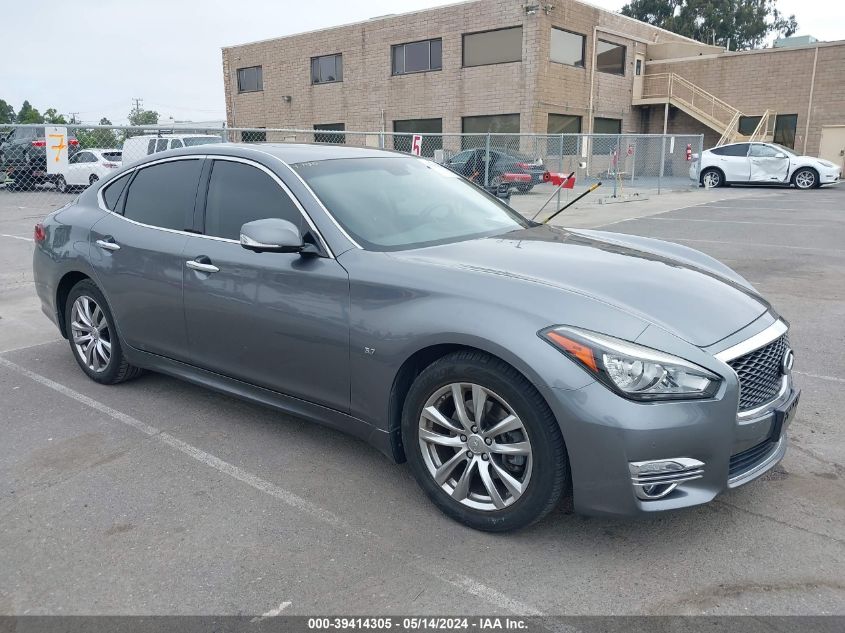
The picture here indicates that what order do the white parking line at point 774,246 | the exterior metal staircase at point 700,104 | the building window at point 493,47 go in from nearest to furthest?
1. the white parking line at point 774,246
2. the building window at point 493,47
3. the exterior metal staircase at point 700,104

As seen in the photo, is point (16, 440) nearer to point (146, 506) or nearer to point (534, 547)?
point (146, 506)

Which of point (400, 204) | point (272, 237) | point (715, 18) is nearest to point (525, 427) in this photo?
point (272, 237)

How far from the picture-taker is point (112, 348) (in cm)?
489

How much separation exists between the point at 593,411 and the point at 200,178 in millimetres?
2851

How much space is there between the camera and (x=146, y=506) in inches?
134

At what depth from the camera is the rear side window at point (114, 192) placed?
16.2ft

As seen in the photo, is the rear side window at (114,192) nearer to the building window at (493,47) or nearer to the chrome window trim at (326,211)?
the chrome window trim at (326,211)

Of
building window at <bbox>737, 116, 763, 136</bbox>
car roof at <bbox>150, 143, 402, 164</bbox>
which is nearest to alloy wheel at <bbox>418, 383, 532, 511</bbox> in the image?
car roof at <bbox>150, 143, 402, 164</bbox>

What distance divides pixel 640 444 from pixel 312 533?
1.46 metres

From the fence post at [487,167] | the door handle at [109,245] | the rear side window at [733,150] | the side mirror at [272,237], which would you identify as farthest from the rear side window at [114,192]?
the rear side window at [733,150]

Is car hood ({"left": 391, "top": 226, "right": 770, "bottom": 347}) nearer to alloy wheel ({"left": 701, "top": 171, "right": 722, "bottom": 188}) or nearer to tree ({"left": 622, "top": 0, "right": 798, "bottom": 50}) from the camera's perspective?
alloy wheel ({"left": 701, "top": 171, "right": 722, "bottom": 188})

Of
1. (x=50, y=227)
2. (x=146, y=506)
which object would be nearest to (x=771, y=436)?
(x=146, y=506)

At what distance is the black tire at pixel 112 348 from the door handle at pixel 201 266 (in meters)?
1.03

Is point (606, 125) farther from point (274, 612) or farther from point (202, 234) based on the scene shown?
point (274, 612)
